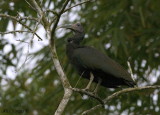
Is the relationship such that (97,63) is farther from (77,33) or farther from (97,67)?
(77,33)

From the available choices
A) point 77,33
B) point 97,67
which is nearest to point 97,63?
point 97,67

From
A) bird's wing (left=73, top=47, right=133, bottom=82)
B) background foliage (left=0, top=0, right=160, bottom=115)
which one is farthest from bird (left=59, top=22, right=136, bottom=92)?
background foliage (left=0, top=0, right=160, bottom=115)

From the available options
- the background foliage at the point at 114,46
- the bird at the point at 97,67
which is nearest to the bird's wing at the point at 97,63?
the bird at the point at 97,67

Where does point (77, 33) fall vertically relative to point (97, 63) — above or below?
above

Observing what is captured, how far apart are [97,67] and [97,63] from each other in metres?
0.05

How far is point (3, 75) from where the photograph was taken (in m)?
7.54

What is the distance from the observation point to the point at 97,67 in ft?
16.0

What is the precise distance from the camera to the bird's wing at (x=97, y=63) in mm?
4809

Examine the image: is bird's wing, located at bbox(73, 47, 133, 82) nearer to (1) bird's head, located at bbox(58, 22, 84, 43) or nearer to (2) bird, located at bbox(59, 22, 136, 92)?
(2) bird, located at bbox(59, 22, 136, 92)

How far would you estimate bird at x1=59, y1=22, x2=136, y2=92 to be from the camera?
15.8 feet

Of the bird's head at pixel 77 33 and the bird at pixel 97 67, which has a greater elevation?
the bird's head at pixel 77 33

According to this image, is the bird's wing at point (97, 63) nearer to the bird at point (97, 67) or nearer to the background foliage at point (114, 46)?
the bird at point (97, 67)

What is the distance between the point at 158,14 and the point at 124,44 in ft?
2.73

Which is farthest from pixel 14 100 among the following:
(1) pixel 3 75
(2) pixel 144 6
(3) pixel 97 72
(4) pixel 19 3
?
(3) pixel 97 72
